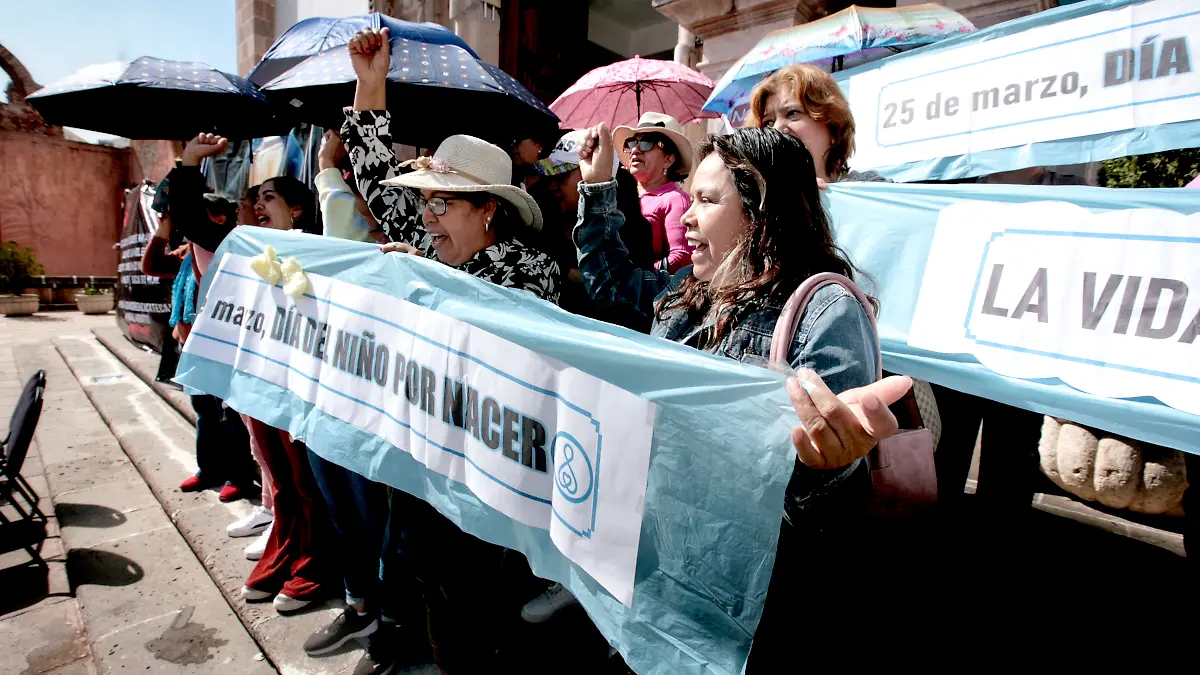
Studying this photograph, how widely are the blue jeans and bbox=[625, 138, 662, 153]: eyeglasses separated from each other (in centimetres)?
183

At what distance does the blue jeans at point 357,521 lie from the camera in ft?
7.92

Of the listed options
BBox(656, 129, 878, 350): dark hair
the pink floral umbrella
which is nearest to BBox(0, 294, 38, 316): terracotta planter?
the pink floral umbrella

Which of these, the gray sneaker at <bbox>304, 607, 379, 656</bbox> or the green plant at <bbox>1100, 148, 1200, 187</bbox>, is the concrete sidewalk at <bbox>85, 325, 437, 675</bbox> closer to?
the gray sneaker at <bbox>304, 607, 379, 656</bbox>

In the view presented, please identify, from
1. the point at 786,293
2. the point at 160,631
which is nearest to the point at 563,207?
the point at 786,293

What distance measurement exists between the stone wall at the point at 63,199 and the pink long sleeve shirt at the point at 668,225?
90.3 ft

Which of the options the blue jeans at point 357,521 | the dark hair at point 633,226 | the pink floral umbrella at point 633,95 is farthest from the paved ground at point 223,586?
the pink floral umbrella at point 633,95

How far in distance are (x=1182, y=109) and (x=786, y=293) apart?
77.7 inches

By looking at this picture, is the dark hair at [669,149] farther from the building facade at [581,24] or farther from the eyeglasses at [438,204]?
the building facade at [581,24]

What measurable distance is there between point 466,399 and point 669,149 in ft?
5.55

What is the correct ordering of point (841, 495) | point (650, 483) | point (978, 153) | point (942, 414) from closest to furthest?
1. point (841, 495)
2. point (650, 483)
3. point (978, 153)
4. point (942, 414)

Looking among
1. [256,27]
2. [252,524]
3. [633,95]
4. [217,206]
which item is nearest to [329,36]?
[217,206]

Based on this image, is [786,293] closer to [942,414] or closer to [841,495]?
[841,495]

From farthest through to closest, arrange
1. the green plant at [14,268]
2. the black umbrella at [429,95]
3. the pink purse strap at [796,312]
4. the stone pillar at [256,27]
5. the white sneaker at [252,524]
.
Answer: the green plant at [14,268] → the stone pillar at [256,27] → the white sneaker at [252,524] → the black umbrella at [429,95] → the pink purse strap at [796,312]

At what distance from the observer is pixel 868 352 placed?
1.24 metres
